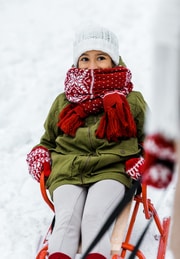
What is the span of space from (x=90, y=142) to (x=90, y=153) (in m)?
0.06

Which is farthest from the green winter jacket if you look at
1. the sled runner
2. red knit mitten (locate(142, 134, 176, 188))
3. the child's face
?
red knit mitten (locate(142, 134, 176, 188))

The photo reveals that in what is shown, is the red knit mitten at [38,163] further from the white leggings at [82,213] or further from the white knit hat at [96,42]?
the white knit hat at [96,42]

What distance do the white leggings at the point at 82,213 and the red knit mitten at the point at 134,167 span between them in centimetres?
8

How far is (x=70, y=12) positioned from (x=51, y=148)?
302 centimetres

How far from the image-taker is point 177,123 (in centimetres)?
118

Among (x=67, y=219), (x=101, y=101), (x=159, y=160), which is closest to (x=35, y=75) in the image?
(x=101, y=101)

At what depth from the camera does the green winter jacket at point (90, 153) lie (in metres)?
2.67

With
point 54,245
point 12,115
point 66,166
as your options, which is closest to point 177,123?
point 54,245

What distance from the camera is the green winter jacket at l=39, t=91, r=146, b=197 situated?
8.75 feet

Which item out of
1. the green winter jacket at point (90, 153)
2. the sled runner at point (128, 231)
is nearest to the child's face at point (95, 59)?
the green winter jacket at point (90, 153)

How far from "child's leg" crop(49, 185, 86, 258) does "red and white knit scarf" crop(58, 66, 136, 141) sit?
1.10ft

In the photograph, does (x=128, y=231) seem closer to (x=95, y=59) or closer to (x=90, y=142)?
(x=90, y=142)

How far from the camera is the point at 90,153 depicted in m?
2.75

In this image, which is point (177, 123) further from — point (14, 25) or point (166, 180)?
point (14, 25)
